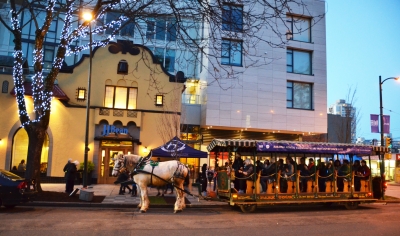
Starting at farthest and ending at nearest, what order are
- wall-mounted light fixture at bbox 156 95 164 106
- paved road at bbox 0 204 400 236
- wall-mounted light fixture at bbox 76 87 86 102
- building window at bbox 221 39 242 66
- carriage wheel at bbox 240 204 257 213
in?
wall-mounted light fixture at bbox 156 95 164 106 < wall-mounted light fixture at bbox 76 87 86 102 < carriage wheel at bbox 240 204 257 213 < building window at bbox 221 39 242 66 < paved road at bbox 0 204 400 236

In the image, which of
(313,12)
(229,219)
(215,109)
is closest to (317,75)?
(313,12)

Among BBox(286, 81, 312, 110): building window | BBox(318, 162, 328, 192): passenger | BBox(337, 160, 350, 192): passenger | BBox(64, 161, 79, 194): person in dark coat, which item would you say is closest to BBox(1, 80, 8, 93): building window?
BBox(64, 161, 79, 194): person in dark coat

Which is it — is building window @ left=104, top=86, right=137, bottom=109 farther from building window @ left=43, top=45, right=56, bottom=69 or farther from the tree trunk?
building window @ left=43, top=45, right=56, bottom=69

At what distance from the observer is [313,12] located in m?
32.8

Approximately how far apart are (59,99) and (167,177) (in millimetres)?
13618

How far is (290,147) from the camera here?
13.8 metres

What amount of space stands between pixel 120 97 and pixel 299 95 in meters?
16.6

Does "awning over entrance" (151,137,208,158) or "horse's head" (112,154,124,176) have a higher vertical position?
"awning over entrance" (151,137,208,158)

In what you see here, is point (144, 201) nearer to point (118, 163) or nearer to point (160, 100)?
point (118, 163)

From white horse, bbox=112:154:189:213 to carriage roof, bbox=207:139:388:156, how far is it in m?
1.99

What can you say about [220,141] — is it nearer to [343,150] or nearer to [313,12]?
[343,150]

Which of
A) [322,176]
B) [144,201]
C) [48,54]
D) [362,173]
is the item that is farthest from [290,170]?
[48,54]

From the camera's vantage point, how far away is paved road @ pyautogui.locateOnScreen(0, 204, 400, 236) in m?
9.20

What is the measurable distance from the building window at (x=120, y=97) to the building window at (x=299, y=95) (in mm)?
14464
